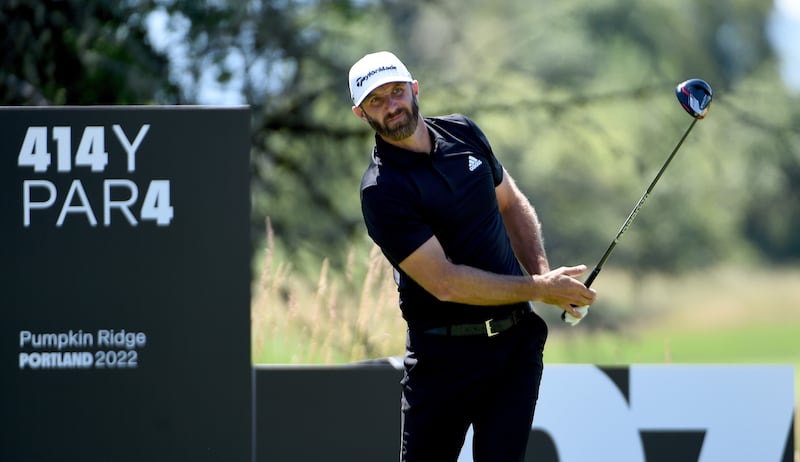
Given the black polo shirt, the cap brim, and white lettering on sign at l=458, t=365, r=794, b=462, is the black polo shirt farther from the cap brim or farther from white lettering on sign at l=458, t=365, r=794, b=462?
white lettering on sign at l=458, t=365, r=794, b=462

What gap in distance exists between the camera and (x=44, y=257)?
4832 mm

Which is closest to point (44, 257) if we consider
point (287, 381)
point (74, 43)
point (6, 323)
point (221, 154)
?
point (6, 323)

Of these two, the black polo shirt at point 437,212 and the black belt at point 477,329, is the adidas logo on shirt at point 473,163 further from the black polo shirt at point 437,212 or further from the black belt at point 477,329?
the black belt at point 477,329

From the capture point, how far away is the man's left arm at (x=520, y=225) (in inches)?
189

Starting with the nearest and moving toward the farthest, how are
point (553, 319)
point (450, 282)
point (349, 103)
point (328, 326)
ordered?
point (450, 282) → point (328, 326) → point (349, 103) → point (553, 319)

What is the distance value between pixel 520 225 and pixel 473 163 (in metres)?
0.45

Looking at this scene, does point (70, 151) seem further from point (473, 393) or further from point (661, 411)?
point (661, 411)

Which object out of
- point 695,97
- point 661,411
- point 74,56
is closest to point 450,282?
point 695,97

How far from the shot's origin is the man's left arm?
15.7ft

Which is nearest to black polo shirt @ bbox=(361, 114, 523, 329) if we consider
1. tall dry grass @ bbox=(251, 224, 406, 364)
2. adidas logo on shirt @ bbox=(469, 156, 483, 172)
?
adidas logo on shirt @ bbox=(469, 156, 483, 172)

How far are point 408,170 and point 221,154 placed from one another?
841 mm

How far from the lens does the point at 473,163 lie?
178 inches

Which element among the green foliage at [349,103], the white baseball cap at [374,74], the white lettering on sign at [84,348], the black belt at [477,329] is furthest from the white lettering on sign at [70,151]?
the green foliage at [349,103]

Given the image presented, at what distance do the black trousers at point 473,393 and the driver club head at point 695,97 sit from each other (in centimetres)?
105
